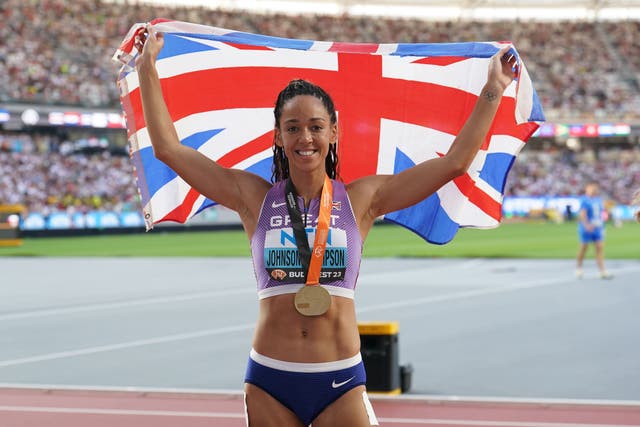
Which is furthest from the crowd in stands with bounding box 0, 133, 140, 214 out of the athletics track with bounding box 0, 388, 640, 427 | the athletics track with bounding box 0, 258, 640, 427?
the athletics track with bounding box 0, 388, 640, 427

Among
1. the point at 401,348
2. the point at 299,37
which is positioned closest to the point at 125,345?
the point at 401,348

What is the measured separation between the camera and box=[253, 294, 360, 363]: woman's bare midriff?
3537mm

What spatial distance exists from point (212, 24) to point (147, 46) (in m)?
63.8

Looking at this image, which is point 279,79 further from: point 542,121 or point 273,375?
point 273,375

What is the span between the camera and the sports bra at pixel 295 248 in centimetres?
356

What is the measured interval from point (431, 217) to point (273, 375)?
168cm

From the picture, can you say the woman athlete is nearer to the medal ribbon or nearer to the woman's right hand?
the medal ribbon

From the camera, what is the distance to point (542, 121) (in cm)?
474

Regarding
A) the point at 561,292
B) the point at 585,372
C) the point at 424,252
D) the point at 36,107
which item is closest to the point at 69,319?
the point at 585,372

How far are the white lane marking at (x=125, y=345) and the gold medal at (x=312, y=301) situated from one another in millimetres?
7044

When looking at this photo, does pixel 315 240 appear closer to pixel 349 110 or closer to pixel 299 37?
pixel 349 110

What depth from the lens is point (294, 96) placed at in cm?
366

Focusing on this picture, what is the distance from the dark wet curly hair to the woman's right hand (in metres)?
0.64

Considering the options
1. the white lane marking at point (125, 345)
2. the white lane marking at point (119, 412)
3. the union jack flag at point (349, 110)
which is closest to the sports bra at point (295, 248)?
the union jack flag at point (349, 110)
